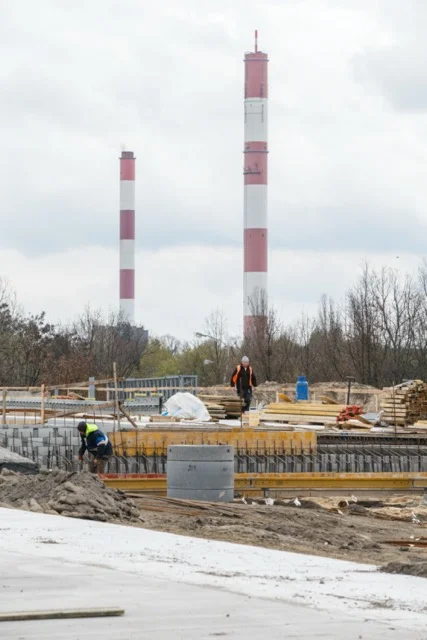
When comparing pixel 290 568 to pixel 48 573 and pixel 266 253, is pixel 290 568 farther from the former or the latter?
pixel 266 253

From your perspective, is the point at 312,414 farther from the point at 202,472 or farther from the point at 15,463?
the point at 202,472

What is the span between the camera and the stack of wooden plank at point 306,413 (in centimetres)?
2945

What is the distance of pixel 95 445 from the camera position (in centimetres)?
1975

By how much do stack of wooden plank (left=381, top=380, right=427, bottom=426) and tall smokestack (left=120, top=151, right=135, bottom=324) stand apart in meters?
45.5

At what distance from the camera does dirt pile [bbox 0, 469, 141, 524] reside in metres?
13.4

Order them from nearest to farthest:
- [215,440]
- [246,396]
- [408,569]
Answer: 1. [408,569]
2. [215,440]
3. [246,396]

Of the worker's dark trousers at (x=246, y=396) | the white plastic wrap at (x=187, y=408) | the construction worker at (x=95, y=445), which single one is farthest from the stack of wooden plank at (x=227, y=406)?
the construction worker at (x=95, y=445)

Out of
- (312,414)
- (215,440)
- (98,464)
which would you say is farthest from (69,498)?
(312,414)

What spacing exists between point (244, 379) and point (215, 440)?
6.05 meters

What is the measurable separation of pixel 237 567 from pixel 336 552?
2957 mm

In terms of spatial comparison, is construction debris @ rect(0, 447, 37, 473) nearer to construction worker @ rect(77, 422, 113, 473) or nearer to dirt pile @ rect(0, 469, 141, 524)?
construction worker @ rect(77, 422, 113, 473)

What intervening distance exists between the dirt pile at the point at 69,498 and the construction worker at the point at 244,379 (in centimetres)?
1293

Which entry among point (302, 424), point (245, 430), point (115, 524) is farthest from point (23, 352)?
point (115, 524)

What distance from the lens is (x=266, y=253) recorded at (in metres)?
66.8
